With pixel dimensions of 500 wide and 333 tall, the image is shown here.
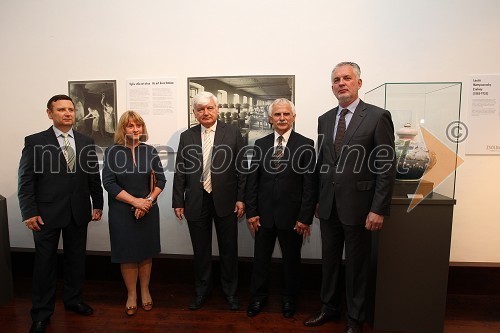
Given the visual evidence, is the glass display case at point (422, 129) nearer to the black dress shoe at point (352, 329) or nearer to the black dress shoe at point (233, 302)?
the black dress shoe at point (352, 329)

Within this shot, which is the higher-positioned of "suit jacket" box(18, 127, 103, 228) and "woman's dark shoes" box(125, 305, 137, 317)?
"suit jacket" box(18, 127, 103, 228)

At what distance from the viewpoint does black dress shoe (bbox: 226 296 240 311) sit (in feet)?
8.32

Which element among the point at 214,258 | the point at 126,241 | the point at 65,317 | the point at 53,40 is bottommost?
the point at 65,317

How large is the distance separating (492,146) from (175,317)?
125 inches

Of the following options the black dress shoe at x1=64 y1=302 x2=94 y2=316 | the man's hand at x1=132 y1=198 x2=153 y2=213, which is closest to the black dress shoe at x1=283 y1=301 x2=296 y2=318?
the man's hand at x1=132 y1=198 x2=153 y2=213

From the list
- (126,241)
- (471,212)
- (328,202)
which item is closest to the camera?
(328,202)

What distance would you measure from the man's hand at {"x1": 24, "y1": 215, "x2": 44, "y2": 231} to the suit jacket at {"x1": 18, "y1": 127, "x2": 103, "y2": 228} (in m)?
0.02

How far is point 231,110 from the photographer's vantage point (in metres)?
2.97

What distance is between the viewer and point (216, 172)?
242 cm

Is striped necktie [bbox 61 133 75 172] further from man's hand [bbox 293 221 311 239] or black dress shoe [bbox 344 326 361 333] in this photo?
black dress shoe [bbox 344 326 361 333]

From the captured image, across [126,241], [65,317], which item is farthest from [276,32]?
[65,317]

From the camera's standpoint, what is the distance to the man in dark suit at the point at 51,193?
223cm

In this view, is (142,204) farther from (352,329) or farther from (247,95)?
(352,329)

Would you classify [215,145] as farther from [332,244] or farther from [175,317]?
[175,317]
